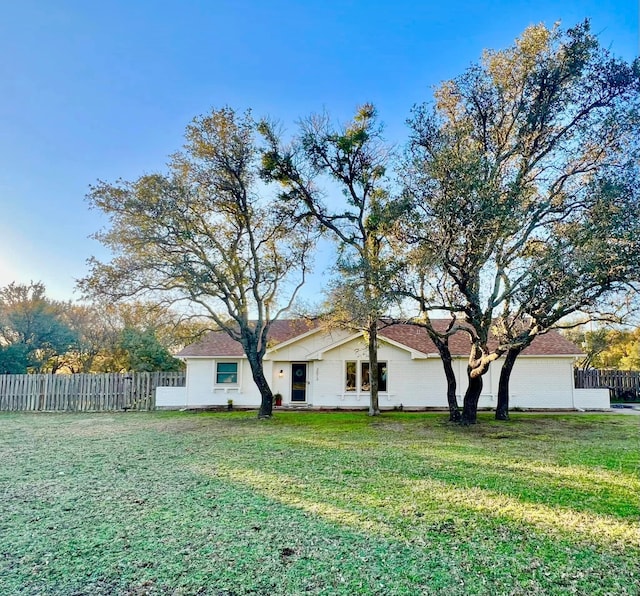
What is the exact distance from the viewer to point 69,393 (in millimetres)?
18797

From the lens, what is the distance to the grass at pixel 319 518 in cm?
328

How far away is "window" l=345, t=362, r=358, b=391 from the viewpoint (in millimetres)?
19625

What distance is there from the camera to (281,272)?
16.0 metres

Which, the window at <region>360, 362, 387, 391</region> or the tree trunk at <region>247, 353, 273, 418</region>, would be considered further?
the window at <region>360, 362, 387, 391</region>

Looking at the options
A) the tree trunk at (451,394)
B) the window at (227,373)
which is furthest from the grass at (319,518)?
the window at (227,373)

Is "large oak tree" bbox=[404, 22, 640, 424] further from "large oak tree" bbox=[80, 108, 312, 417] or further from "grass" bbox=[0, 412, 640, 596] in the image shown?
"large oak tree" bbox=[80, 108, 312, 417]

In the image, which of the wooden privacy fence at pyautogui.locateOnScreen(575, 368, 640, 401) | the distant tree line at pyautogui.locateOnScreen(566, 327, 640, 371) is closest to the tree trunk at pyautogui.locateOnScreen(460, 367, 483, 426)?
the wooden privacy fence at pyautogui.locateOnScreen(575, 368, 640, 401)

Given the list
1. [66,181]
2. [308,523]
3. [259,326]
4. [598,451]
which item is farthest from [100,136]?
[598,451]

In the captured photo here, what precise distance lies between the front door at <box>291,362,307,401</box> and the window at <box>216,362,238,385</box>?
2.62 meters

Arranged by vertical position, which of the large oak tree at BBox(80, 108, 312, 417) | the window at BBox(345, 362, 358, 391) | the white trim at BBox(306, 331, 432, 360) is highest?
the large oak tree at BBox(80, 108, 312, 417)

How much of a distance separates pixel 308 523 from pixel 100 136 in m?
12.3

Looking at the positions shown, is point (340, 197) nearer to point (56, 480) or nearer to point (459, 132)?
point (459, 132)

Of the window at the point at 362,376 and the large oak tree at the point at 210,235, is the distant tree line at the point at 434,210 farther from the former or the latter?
the window at the point at 362,376

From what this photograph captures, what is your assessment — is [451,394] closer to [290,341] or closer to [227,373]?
[290,341]
